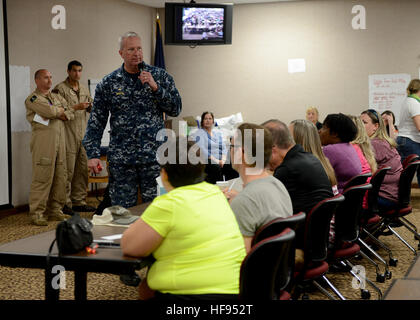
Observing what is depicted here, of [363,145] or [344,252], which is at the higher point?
[363,145]

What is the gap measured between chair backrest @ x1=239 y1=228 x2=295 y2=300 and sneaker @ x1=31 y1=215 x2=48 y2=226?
15.6 ft

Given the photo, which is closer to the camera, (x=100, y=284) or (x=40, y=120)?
(x=100, y=284)

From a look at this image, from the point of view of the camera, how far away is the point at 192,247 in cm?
198

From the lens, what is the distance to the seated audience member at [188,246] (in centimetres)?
197

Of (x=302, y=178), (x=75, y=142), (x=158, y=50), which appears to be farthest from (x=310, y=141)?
(x=158, y=50)

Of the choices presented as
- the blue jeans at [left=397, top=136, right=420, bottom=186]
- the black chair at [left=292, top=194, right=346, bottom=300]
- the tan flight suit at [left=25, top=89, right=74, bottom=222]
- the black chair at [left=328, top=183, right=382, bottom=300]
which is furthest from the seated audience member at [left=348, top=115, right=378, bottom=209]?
the tan flight suit at [left=25, top=89, right=74, bottom=222]

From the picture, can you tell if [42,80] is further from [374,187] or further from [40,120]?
[374,187]

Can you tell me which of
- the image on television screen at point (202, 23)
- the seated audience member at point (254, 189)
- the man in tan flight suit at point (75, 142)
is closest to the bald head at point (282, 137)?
the seated audience member at point (254, 189)

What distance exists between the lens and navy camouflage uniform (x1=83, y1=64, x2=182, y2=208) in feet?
11.7

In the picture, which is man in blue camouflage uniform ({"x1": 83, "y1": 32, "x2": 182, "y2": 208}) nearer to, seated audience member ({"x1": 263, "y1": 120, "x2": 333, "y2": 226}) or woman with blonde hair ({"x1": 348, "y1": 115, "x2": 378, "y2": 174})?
seated audience member ({"x1": 263, "y1": 120, "x2": 333, "y2": 226})

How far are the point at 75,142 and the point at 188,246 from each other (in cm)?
560

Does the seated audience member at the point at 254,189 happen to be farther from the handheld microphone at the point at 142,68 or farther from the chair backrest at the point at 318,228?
the handheld microphone at the point at 142,68

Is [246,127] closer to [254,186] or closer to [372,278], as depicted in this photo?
[254,186]

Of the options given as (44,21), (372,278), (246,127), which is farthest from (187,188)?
(44,21)
